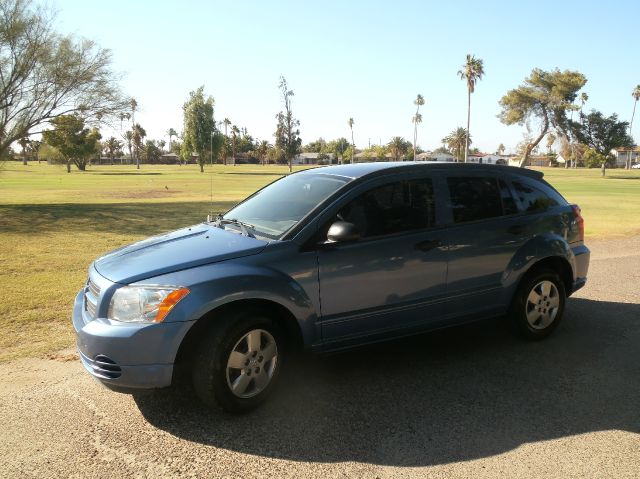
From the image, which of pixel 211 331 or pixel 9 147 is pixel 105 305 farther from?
pixel 9 147

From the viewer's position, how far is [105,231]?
13773mm

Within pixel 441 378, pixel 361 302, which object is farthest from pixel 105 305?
pixel 441 378

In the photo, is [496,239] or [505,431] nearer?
[505,431]

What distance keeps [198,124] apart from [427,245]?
3079 inches

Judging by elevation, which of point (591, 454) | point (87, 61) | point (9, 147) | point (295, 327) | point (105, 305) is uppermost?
point (87, 61)

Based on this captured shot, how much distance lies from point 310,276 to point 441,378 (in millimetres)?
1454

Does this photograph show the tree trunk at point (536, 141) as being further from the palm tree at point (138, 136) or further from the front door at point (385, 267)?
the palm tree at point (138, 136)

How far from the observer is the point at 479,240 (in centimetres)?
448

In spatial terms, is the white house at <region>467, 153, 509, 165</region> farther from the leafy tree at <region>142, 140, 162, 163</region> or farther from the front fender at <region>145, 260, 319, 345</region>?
the leafy tree at <region>142, 140, 162, 163</region>

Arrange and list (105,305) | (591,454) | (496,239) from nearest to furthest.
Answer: (591,454), (105,305), (496,239)

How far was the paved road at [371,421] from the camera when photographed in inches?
117

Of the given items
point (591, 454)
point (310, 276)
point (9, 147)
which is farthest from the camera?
point (9, 147)

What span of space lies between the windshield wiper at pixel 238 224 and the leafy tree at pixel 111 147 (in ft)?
474

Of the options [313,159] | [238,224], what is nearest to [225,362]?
[238,224]
